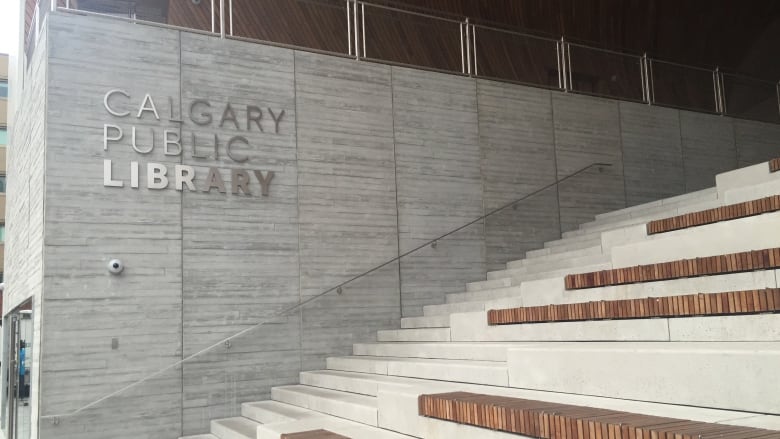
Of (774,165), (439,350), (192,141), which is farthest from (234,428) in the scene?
(774,165)

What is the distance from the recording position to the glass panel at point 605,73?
967 cm

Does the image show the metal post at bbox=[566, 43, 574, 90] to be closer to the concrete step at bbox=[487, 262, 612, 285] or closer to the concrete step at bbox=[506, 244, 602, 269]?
the concrete step at bbox=[506, 244, 602, 269]

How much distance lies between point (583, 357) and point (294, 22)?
5.61 meters

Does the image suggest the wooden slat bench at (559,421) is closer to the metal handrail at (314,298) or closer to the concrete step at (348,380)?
the concrete step at (348,380)

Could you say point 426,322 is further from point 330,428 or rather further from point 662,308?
point 662,308

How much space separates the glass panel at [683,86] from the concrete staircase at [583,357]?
10.1 ft

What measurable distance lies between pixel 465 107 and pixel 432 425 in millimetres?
5662

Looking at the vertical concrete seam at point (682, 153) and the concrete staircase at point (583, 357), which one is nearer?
the concrete staircase at point (583, 357)

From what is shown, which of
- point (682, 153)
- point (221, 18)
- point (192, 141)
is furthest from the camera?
point (682, 153)

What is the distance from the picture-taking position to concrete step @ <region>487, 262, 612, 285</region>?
6.03m

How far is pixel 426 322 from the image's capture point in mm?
7348

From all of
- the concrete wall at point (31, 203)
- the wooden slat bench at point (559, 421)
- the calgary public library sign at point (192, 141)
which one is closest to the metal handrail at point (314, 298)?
the concrete wall at point (31, 203)

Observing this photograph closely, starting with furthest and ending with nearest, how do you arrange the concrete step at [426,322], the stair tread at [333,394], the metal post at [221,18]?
the metal post at [221,18], the concrete step at [426,322], the stair tread at [333,394]

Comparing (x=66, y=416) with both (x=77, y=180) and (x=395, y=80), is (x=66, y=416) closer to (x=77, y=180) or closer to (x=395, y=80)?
(x=77, y=180)
